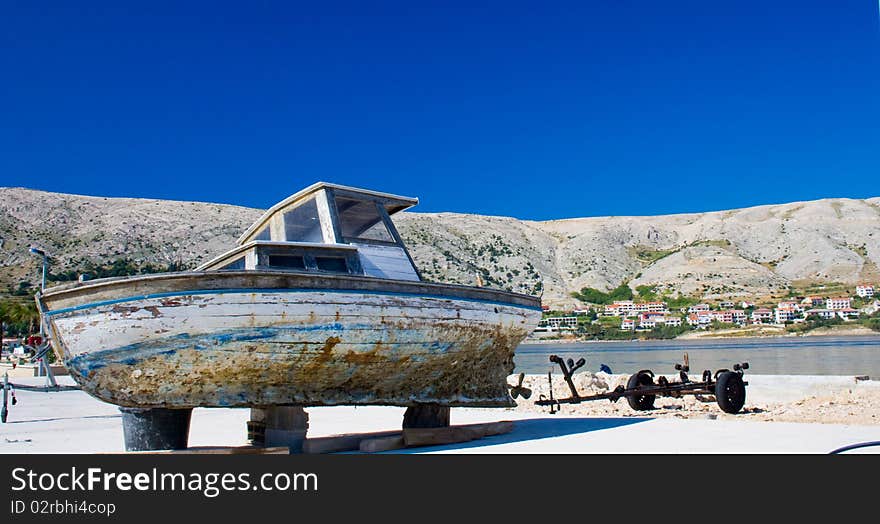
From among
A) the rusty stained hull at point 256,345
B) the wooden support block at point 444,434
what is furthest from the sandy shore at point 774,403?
the rusty stained hull at point 256,345

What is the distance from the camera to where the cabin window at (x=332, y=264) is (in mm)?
8461

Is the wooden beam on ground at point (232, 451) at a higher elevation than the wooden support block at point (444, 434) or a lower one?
higher

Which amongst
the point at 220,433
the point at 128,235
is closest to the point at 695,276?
the point at 128,235

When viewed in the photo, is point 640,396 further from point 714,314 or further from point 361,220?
point 714,314

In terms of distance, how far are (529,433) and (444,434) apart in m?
1.57

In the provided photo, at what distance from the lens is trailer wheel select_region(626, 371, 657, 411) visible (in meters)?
13.6

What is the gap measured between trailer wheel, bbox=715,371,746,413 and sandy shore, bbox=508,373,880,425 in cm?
19

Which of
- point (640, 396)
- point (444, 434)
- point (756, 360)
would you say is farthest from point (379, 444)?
point (756, 360)

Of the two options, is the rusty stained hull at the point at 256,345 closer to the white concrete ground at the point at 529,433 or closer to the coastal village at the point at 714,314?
the white concrete ground at the point at 529,433

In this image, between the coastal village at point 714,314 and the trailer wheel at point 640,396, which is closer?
the trailer wheel at point 640,396

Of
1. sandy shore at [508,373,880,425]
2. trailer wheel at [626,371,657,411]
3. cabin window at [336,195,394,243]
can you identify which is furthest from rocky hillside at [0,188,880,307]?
cabin window at [336,195,394,243]

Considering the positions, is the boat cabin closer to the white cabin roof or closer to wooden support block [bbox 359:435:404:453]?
the white cabin roof

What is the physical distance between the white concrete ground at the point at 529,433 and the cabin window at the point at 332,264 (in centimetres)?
232

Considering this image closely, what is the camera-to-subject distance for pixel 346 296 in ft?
25.0
